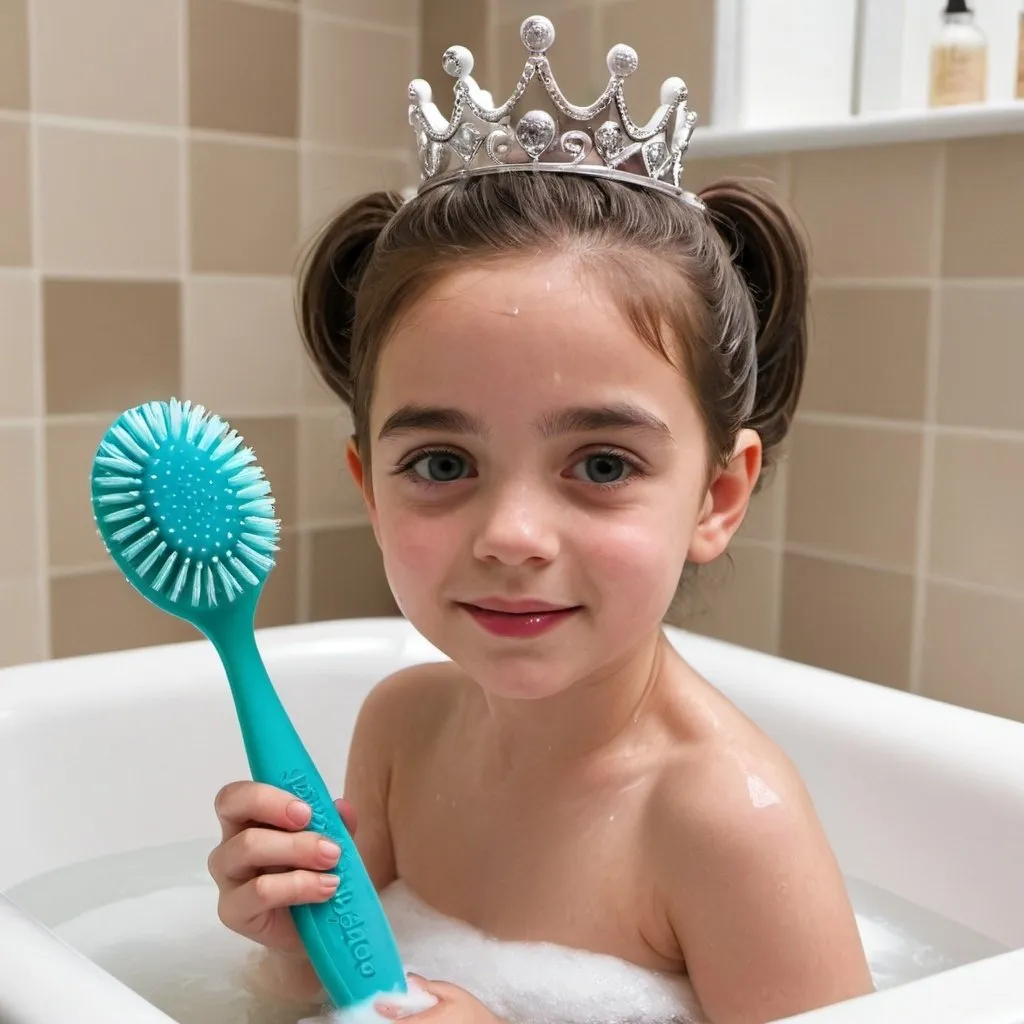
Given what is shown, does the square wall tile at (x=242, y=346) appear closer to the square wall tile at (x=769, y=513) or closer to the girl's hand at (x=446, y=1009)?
the square wall tile at (x=769, y=513)

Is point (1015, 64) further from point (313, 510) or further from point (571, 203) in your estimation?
point (313, 510)

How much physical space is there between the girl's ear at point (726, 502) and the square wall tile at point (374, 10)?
1101 millimetres

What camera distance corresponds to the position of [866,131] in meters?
1.31

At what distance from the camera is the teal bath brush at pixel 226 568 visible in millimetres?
713

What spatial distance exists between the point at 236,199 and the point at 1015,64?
905mm

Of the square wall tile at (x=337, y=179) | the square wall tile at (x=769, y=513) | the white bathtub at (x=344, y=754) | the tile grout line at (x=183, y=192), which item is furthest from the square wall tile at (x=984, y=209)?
the tile grout line at (x=183, y=192)

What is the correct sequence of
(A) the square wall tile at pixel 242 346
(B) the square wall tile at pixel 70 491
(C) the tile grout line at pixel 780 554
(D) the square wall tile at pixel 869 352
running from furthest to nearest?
1. (A) the square wall tile at pixel 242 346
2. (B) the square wall tile at pixel 70 491
3. (C) the tile grout line at pixel 780 554
4. (D) the square wall tile at pixel 869 352

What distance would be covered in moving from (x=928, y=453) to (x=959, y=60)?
383 millimetres

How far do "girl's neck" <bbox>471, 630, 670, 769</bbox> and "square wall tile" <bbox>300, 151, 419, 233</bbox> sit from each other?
3.28 feet

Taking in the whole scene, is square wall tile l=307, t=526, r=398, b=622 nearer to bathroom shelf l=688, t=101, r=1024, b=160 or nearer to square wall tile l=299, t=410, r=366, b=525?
square wall tile l=299, t=410, r=366, b=525

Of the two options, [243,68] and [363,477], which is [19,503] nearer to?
[243,68]

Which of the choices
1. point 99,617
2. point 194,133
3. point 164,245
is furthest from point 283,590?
point 194,133

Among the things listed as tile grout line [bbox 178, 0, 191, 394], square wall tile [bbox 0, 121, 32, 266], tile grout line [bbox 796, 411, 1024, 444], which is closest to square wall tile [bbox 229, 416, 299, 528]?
tile grout line [bbox 178, 0, 191, 394]

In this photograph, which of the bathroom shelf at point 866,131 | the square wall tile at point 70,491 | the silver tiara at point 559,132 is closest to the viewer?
the silver tiara at point 559,132
